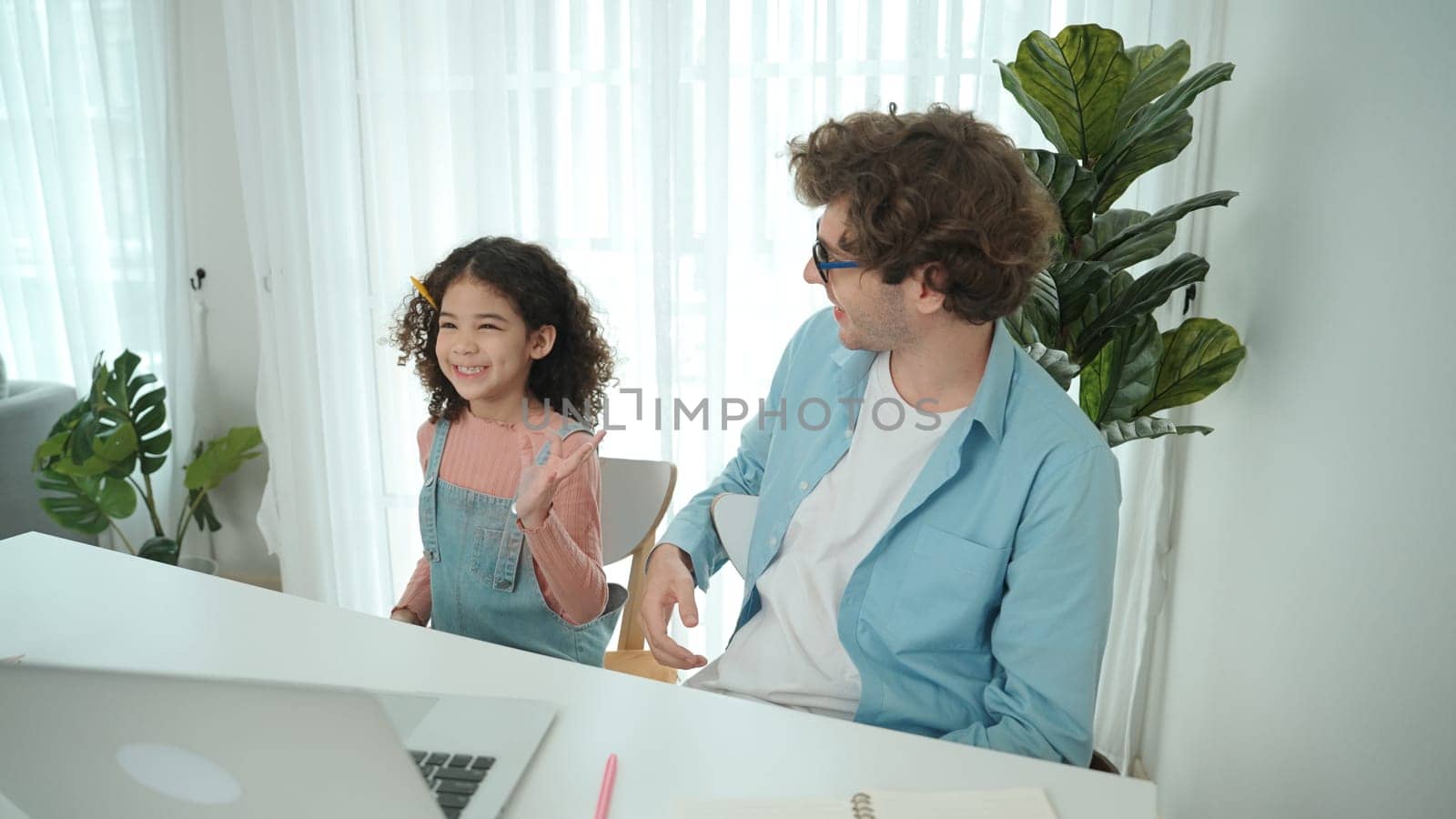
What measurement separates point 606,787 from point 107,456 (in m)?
2.44

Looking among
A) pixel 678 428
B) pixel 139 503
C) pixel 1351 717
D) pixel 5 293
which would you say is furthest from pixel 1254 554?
pixel 5 293

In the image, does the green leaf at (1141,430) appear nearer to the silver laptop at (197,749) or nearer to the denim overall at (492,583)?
the denim overall at (492,583)

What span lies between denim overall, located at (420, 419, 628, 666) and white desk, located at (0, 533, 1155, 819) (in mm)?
353

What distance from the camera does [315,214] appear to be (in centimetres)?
262

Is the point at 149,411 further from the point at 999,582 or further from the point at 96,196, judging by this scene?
the point at 999,582

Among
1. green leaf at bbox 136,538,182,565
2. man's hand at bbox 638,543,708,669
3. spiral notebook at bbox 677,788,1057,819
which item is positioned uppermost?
spiral notebook at bbox 677,788,1057,819

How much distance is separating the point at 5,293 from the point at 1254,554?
377 cm

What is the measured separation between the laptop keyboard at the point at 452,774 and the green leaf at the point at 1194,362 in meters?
1.37

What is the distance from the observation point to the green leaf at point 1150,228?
160cm

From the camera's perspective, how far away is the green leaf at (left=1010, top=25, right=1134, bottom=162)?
5.42 ft

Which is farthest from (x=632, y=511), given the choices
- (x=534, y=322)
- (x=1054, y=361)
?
(x=1054, y=361)

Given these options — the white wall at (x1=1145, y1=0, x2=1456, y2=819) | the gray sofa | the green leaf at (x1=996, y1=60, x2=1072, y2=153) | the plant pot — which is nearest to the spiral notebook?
the white wall at (x1=1145, y1=0, x2=1456, y2=819)

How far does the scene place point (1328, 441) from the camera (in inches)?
53.6

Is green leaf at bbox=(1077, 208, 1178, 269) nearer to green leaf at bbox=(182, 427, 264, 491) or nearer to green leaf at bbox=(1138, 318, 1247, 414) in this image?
green leaf at bbox=(1138, 318, 1247, 414)
